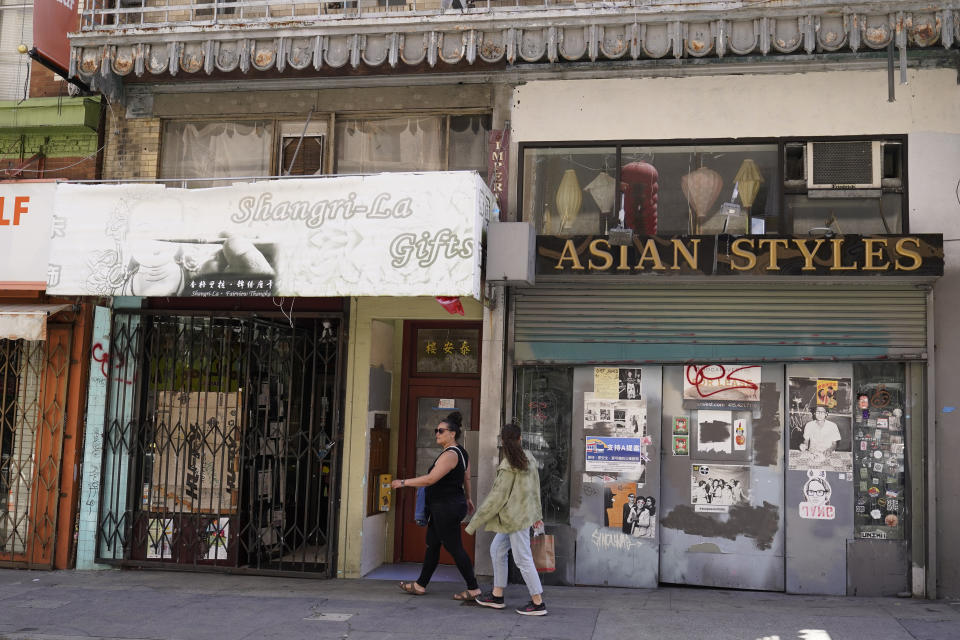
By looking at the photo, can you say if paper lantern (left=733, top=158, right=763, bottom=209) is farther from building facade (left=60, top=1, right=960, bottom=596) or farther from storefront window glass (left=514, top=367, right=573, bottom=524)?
storefront window glass (left=514, top=367, right=573, bottom=524)

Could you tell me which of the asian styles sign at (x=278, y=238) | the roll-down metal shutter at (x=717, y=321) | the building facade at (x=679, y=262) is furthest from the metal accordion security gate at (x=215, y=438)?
the roll-down metal shutter at (x=717, y=321)

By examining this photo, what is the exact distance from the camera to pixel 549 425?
10102 mm

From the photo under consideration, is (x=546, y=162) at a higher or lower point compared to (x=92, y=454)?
higher

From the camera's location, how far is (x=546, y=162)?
10.4 metres

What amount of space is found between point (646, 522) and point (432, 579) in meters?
2.48

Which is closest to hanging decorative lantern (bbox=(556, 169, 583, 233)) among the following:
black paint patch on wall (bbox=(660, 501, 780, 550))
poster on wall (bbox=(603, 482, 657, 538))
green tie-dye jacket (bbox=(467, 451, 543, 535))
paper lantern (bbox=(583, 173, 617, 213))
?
paper lantern (bbox=(583, 173, 617, 213))

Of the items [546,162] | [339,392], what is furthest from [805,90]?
[339,392]

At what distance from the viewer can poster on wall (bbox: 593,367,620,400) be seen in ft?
32.6

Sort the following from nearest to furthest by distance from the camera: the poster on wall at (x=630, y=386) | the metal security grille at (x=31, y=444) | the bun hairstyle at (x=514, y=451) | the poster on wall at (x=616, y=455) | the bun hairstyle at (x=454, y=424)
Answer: the bun hairstyle at (x=514, y=451), the bun hairstyle at (x=454, y=424), the poster on wall at (x=616, y=455), the poster on wall at (x=630, y=386), the metal security grille at (x=31, y=444)

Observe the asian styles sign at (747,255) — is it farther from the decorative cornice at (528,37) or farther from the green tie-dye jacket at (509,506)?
the green tie-dye jacket at (509,506)

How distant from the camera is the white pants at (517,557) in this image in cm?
827

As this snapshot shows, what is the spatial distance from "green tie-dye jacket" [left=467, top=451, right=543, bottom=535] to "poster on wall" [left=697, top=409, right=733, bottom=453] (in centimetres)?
225

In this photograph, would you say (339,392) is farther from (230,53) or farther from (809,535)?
(809,535)

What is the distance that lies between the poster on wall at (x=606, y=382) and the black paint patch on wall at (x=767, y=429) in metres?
1.48
